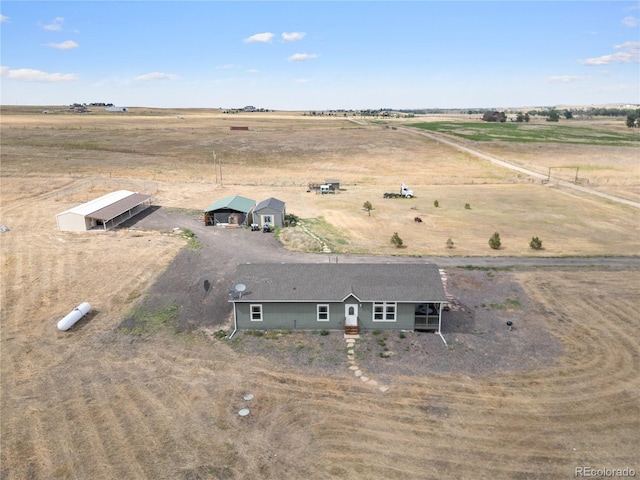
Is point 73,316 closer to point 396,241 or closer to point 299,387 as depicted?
point 299,387

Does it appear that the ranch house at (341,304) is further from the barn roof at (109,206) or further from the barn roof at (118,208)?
the barn roof at (109,206)

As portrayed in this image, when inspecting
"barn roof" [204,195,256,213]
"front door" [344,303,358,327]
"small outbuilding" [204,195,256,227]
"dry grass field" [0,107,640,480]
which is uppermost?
"barn roof" [204,195,256,213]

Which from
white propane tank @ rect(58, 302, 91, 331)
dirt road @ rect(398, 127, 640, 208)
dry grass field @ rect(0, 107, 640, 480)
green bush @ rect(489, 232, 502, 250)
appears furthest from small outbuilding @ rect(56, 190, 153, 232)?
dirt road @ rect(398, 127, 640, 208)

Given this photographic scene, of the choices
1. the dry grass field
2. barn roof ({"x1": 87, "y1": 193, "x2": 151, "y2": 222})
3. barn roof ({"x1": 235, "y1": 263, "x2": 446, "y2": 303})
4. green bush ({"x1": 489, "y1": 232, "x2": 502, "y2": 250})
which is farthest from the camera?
barn roof ({"x1": 87, "y1": 193, "x2": 151, "y2": 222})

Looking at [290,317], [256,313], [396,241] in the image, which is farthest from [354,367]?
[396,241]

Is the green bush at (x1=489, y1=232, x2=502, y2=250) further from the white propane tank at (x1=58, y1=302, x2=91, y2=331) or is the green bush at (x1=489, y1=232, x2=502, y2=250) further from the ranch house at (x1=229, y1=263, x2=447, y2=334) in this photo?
the white propane tank at (x1=58, y1=302, x2=91, y2=331)
